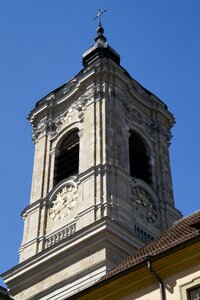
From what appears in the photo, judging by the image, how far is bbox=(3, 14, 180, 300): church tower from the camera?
2772 centimetres

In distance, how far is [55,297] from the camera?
27.6 metres

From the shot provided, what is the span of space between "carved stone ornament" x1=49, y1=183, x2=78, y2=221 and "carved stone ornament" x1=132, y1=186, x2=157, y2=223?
8.51 ft

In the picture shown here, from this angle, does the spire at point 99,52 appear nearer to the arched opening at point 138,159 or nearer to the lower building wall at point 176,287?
the arched opening at point 138,159

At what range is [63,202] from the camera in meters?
31.5

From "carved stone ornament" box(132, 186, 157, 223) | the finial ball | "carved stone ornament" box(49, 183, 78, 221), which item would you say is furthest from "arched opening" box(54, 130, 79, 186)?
the finial ball

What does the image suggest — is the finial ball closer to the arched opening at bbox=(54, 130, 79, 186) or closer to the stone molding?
the arched opening at bbox=(54, 130, 79, 186)

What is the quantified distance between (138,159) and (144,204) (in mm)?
2872

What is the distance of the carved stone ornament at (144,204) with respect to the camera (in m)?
30.9

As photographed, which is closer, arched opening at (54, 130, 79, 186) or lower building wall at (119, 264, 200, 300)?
lower building wall at (119, 264, 200, 300)

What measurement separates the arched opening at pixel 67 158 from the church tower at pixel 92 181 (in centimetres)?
6

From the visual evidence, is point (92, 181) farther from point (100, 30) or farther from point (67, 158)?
point (100, 30)

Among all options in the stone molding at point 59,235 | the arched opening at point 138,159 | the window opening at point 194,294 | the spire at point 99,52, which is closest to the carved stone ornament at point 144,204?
the arched opening at point 138,159

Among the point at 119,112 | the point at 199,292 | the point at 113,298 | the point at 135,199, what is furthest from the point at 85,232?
the point at 199,292

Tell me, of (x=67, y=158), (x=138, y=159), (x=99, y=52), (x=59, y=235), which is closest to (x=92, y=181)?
(x=59, y=235)
